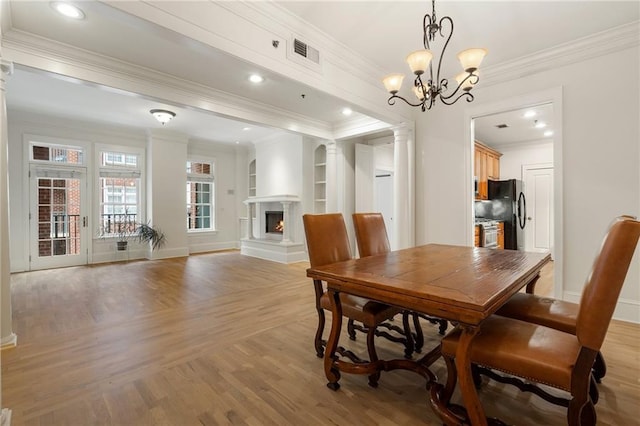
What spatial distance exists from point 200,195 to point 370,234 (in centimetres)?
644

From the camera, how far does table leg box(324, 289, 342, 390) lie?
6.02 feet

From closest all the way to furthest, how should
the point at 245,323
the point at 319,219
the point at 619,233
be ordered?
the point at 619,233 < the point at 319,219 < the point at 245,323

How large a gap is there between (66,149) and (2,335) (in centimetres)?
490

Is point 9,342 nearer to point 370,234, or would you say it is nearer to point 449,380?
point 370,234

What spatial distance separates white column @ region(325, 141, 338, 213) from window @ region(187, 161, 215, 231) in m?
3.66

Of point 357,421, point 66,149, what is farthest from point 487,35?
point 66,149

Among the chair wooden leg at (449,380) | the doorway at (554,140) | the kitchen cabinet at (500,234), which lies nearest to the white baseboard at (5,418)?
the chair wooden leg at (449,380)

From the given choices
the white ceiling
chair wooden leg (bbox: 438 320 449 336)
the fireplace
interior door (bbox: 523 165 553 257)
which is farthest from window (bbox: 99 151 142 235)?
interior door (bbox: 523 165 553 257)

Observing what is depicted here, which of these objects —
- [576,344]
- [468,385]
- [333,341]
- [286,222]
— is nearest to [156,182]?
[286,222]

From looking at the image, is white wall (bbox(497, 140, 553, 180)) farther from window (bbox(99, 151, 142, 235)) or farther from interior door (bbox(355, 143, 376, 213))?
window (bbox(99, 151, 142, 235))

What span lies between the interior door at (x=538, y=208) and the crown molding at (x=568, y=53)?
413 centimetres

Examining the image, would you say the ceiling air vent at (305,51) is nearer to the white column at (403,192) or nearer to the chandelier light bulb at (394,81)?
the chandelier light bulb at (394,81)

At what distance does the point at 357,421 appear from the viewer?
1.57 meters

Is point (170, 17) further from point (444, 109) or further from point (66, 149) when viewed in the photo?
point (66, 149)
